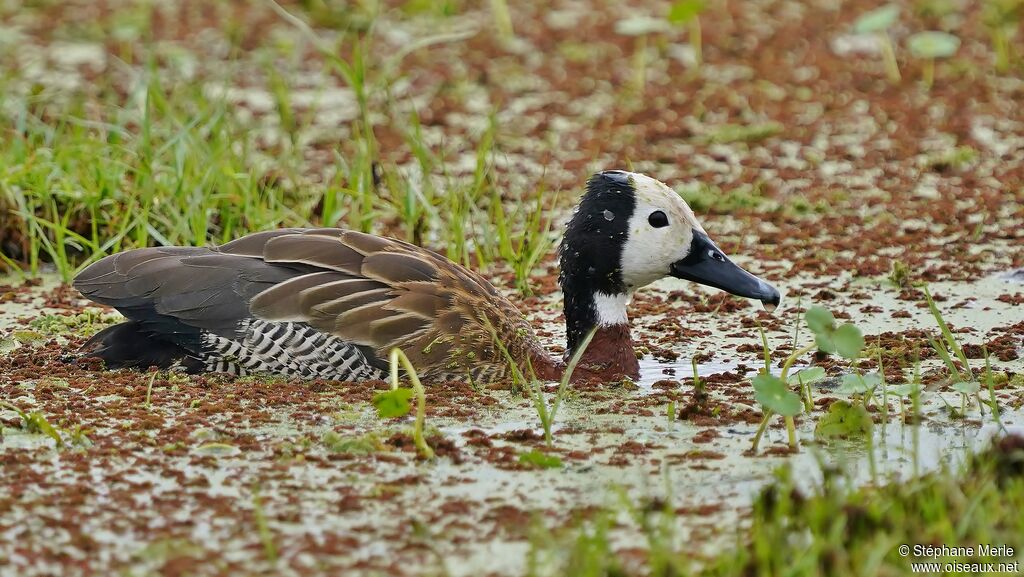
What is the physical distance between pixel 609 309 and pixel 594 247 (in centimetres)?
26

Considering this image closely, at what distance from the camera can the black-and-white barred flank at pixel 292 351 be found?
20.1 feet

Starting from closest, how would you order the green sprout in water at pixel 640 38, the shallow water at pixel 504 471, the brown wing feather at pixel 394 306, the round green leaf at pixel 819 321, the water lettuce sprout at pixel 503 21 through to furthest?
the shallow water at pixel 504 471 → the round green leaf at pixel 819 321 → the brown wing feather at pixel 394 306 → the green sprout in water at pixel 640 38 → the water lettuce sprout at pixel 503 21

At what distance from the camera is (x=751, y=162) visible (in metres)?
9.59

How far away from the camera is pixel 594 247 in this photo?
6.33 m

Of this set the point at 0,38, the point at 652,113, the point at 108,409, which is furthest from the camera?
the point at 0,38

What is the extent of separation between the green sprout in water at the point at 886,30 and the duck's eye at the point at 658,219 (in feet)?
15.9

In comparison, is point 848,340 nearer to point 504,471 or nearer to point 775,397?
point 775,397

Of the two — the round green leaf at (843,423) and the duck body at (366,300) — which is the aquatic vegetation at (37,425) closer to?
the duck body at (366,300)

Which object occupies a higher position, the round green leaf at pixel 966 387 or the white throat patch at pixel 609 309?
the white throat patch at pixel 609 309

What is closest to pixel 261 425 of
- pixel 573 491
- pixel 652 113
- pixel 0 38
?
pixel 573 491

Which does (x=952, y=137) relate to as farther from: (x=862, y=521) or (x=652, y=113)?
(x=862, y=521)

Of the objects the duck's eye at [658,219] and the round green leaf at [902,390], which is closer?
the round green leaf at [902,390]

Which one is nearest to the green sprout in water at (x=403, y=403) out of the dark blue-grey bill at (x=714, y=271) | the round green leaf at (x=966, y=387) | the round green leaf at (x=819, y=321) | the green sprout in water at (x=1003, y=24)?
the round green leaf at (x=819, y=321)

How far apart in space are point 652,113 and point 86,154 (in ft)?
13.0
